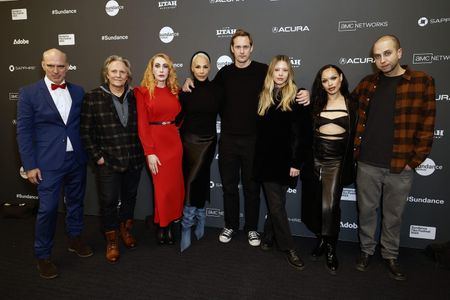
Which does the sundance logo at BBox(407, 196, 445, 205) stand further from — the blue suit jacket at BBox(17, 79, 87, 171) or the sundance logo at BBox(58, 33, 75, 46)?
the sundance logo at BBox(58, 33, 75, 46)

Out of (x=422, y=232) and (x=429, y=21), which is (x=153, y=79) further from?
(x=422, y=232)

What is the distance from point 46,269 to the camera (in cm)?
251

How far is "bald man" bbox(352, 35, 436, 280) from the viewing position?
2320 mm

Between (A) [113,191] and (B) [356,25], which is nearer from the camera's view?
(A) [113,191]

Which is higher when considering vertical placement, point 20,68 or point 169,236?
point 20,68

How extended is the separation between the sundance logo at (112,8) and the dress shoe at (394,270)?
363cm

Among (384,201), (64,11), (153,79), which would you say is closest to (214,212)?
(153,79)

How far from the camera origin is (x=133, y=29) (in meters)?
3.43

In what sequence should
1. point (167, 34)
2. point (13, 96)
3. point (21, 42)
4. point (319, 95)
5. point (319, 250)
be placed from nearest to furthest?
point (319, 95)
point (319, 250)
point (167, 34)
point (21, 42)
point (13, 96)

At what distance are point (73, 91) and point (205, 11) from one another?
1546 mm

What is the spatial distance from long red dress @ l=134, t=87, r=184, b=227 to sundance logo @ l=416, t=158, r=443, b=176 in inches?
89.7

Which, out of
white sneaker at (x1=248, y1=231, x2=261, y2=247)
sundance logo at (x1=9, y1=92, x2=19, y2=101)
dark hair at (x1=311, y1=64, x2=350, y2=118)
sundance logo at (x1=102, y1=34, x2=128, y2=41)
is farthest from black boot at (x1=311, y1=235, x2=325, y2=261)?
sundance logo at (x1=9, y1=92, x2=19, y2=101)

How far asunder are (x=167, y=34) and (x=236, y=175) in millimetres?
1691

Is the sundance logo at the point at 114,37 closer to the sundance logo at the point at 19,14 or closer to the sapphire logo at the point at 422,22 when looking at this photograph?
the sundance logo at the point at 19,14
